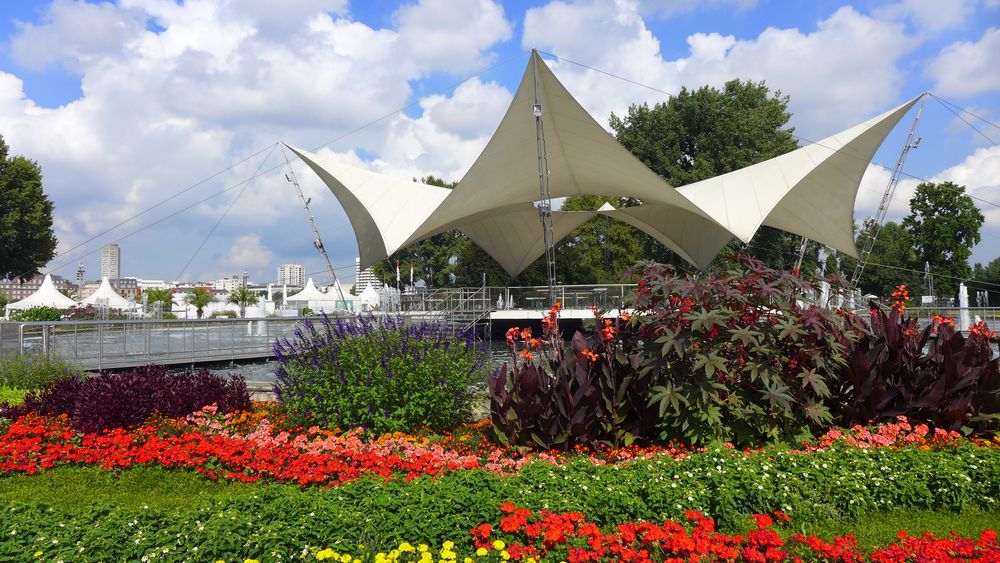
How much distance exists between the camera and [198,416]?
7363 mm

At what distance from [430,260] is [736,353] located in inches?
1706

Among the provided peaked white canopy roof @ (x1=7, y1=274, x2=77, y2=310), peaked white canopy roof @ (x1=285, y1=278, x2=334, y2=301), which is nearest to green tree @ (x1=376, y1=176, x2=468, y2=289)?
peaked white canopy roof @ (x1=285, y1=278, x2=334, y2=301)

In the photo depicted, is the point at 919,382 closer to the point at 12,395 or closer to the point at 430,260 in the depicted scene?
the point at 12,395

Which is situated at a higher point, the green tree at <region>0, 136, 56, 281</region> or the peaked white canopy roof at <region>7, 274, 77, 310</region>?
the green tree at <region>0, 136, 56, 281</region>

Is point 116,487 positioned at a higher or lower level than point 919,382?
lower

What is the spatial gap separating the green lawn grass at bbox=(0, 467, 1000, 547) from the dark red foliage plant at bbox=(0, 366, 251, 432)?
118 centimetres

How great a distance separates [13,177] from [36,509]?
40384 millimetres

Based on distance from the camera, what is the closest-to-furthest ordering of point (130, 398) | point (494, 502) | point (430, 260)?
point (494, 502), point (130, 398), point (430, 260)

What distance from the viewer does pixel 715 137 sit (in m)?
34.2

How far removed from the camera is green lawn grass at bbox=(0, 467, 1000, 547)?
162 inches

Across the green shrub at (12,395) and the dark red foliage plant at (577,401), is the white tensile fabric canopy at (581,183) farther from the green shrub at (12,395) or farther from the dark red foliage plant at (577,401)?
the green shrub at (12,395)

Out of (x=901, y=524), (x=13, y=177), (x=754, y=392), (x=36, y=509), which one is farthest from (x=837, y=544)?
(x=13, y=177)

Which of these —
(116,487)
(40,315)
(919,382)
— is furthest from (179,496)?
(40,315)

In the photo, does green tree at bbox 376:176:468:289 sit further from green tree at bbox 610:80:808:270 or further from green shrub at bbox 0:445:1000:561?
green shrub at bbox 0:445:1000:561
